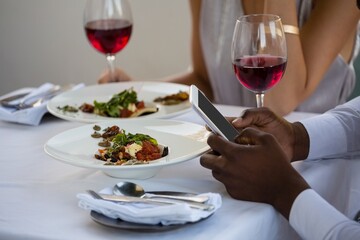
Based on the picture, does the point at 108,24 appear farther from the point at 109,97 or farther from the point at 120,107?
the point at 120,107

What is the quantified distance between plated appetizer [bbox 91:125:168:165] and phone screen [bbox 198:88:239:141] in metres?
0.12

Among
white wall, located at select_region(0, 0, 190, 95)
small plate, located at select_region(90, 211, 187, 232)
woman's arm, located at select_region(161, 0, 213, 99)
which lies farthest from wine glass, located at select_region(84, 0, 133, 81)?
white wall, located at select_region(0, 0, 190, 95)

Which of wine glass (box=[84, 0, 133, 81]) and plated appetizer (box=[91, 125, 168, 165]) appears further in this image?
wine glass (box=[84, 0, 133, 81])

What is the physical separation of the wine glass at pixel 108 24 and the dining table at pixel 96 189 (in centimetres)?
34

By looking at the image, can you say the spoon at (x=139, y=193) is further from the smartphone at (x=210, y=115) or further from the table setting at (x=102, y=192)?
the smartphone at (x=210, y=115)

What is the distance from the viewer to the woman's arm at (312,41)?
196 centimetres

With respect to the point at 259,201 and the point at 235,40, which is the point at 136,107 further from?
the point at 259,201

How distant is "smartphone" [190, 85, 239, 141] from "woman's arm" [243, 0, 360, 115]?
61 centimetres

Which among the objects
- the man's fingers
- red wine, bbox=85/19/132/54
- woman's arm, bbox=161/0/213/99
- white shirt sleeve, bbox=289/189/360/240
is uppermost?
red wine, bbox=85/19/132/54

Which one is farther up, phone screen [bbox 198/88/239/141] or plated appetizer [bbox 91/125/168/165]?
phone screen [bbox 198/88/239/141]

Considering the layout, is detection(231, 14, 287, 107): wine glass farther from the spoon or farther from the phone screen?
the spoon

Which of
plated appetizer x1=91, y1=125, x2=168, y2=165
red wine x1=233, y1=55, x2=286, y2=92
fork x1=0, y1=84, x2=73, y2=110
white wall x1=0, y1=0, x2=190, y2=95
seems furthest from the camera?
white wall x1=0, y1=0, x2=190, y2=95

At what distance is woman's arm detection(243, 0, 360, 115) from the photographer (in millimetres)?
1961

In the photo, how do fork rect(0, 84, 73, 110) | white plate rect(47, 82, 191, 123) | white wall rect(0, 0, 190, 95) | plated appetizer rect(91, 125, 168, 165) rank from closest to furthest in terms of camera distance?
1. plated appetizer rect(91, 125, 168, 165)
2. white plate rect(47, 82, 191, 123)
3. fork rect(0, 84, 73, 110)
4. white wall rect(0, 0, 190, 95)
